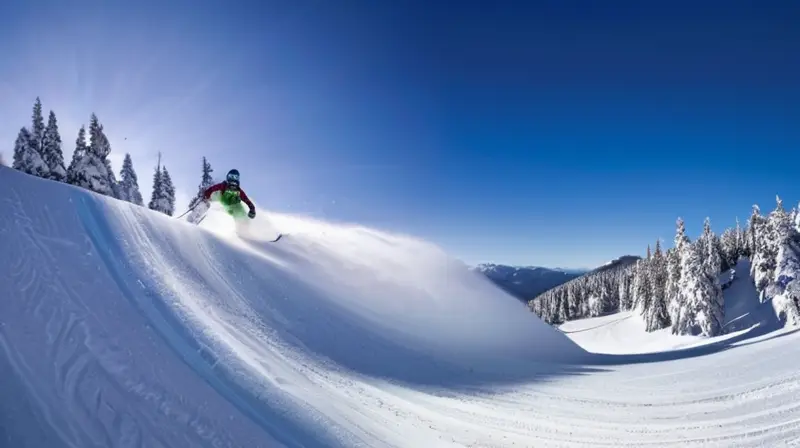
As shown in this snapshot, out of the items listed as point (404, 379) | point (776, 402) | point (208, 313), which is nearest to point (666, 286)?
point (776, 402)

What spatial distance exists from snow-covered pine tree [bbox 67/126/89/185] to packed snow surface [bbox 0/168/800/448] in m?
23.0

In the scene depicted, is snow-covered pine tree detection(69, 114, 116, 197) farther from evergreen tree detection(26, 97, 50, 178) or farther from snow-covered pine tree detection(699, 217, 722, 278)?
snow-covered pine tree detection(699, 217, 722, 278)

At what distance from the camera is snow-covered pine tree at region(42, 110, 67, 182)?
34.8 metres

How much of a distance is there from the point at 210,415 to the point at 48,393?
81.6 inches

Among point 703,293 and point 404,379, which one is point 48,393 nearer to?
point 404,379

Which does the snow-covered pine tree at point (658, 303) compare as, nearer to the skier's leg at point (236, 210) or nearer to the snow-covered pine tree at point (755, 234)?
the snow-covered pine tree at point (755, 234)

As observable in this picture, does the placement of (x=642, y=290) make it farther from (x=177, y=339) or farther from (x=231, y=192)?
(x=177, y=339)

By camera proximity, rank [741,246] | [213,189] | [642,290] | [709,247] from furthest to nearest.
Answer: [741,246] → [642,290] → [709,247] → [213,189]

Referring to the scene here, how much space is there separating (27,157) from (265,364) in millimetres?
38453

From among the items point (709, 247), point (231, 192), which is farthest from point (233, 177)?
point (709, 247)

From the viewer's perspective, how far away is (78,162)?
1375 inches

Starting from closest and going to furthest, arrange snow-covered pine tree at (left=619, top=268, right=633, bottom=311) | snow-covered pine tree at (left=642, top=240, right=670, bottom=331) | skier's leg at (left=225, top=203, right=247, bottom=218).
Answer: skier's leg at (left=225, top=203, right=247, bottom=218), snow-covered pine tree at (left=642, top=240, right=670, bottom=331), snow-covered pine tree at (left=619, top=268, right=633, bottom=311)

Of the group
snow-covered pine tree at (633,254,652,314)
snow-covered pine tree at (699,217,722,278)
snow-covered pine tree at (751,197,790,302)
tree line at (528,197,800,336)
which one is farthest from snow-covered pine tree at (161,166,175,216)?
snow-covered pine tree at (633,254,652,314)

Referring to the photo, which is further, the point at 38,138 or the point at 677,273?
the point at 677,273
